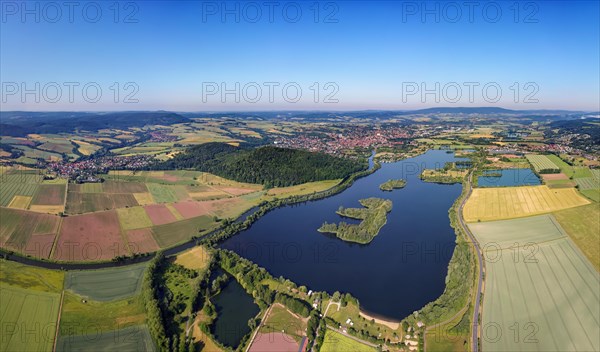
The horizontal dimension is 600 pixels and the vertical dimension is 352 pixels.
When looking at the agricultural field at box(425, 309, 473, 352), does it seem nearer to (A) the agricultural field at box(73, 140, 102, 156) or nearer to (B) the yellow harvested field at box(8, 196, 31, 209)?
(B) the yellow harvested field at box(8, 196, 31, 209)

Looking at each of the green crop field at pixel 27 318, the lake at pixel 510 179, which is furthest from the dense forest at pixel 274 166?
the green crop field at pixel 27 318

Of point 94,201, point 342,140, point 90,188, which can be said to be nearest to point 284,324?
point 94,201

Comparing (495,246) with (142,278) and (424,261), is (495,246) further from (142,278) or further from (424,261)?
(142,278)

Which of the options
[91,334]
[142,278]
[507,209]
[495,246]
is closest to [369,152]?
[507,209]

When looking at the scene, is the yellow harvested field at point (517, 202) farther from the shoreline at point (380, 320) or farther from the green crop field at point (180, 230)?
the green crop field at point (180, 230)

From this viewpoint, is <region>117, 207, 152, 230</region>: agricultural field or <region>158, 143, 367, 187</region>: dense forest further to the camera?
<region>158, 143, 367, 187</region>: dense forest

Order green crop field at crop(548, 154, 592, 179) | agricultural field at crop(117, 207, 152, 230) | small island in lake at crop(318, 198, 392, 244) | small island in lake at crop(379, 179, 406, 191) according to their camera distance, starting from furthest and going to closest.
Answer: small island in lake at crop(379, 179, 406, 191) < green crop field at crop(548, 154, 592, 179) < agricultural field at crop(117, 207, 152, 230) < small island in lake at crop(318, 198, 392, 244)

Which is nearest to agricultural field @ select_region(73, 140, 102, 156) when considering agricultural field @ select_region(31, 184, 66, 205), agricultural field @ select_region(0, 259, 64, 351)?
agricultural field @ select_region(31, 184, 66, 205)
